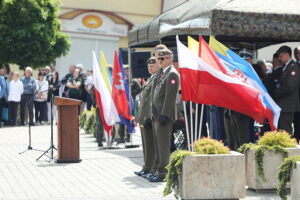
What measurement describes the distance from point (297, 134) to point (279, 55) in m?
1.84

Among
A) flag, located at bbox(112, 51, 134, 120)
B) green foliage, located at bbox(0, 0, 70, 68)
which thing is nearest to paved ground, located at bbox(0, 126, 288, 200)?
flag, located at bbox(112, 51, 134, 120)

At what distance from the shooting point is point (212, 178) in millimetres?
10141

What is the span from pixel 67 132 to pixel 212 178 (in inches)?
218

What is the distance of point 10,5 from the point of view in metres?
29.9

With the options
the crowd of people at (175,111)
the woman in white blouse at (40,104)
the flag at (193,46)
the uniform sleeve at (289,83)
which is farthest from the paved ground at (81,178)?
the woman in white blouse at (40,104)

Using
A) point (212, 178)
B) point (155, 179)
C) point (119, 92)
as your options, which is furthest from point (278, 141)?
point (119, 92)

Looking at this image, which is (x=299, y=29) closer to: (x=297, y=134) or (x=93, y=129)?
(x=297, y=134)

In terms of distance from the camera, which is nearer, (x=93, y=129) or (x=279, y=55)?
(x=279, y=55)

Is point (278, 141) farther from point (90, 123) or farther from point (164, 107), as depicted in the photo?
point (90, 123)

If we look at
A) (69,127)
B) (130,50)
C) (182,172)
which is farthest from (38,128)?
(182,172)

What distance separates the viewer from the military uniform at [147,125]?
1279 cm

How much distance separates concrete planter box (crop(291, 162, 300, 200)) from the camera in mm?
9250

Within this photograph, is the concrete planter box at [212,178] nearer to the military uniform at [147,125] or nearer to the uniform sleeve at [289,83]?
the military uniform at [147,125]

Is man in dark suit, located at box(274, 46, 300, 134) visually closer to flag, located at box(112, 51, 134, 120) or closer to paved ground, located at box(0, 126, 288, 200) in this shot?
paved ground, located at box(0, 126, 288, 200)
